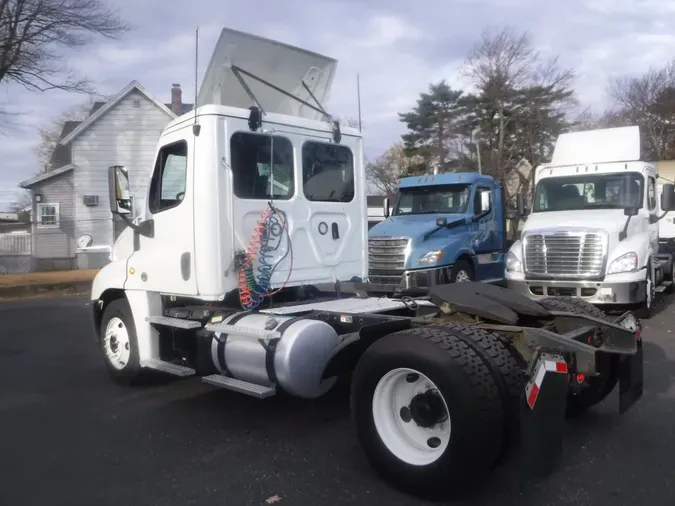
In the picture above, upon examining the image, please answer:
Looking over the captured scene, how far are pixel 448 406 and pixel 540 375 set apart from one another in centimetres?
57

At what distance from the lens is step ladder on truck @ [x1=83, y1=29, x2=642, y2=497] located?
3850mm

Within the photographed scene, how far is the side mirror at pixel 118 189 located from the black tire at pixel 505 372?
3.58 metres

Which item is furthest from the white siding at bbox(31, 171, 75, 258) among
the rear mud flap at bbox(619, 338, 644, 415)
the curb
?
the rear mud flap at bbox(619, 338, 644, 415)

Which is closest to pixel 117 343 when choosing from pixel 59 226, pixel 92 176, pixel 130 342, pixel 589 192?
pixel 130 342

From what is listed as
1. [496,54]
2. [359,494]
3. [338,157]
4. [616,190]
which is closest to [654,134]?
[496,54]

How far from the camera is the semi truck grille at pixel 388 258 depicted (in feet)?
37.1

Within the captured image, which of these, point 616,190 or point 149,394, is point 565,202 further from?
point 149,394

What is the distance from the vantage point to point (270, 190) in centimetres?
605

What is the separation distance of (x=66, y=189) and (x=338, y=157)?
70.3 feet

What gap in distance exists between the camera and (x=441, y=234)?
11633mm

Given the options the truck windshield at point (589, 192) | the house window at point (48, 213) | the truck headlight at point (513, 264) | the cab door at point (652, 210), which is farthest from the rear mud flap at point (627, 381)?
the house window at point (48, 213)

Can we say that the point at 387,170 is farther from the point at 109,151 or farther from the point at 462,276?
the point at 462,276

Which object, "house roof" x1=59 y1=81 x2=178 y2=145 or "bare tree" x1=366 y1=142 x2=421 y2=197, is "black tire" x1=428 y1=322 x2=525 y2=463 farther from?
"bare tree" x1=366 y1=142 x2=421 y2=197

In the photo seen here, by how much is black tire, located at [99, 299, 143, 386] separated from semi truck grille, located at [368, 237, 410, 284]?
5318mm
